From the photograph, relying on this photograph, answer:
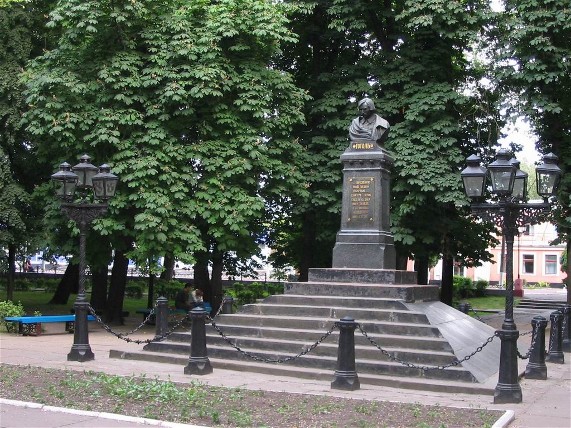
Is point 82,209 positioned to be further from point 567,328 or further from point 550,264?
point 550,264

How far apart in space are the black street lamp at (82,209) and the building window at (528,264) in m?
65.2

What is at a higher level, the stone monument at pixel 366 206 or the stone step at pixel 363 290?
the stone monument at pixel 366 206

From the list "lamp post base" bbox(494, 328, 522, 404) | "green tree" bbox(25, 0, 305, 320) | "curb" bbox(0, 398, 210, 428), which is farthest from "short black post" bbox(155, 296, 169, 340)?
"lamp post base" bbox(494, 328, 522, 404)

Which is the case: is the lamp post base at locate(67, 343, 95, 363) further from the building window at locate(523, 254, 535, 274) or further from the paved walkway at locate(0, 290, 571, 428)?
the building window at locate(523, 254, 535, 274)

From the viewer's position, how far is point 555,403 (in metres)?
10.5

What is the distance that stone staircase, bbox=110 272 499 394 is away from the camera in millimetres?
12016

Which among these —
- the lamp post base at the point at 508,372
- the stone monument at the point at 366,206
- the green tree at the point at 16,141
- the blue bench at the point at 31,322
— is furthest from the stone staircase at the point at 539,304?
the lamp post base at the point at 508,372

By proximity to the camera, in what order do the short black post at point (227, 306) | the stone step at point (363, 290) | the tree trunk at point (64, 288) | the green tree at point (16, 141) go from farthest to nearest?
1. the tree trunk at point (64, 288)
2. the green tree at point (16, 141)
3. the short black post at point (227, 306)
4. the stone step at point (363, 290)

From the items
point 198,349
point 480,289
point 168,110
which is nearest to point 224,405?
point 198,349

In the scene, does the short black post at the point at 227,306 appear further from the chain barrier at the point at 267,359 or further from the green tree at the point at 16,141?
the green tree at the point at 16,141

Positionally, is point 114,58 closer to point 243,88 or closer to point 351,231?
point 243,88

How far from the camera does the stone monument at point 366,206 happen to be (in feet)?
51.0

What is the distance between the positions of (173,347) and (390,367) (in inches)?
187

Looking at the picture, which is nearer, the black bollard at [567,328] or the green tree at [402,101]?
the black bollard at [567,328]
